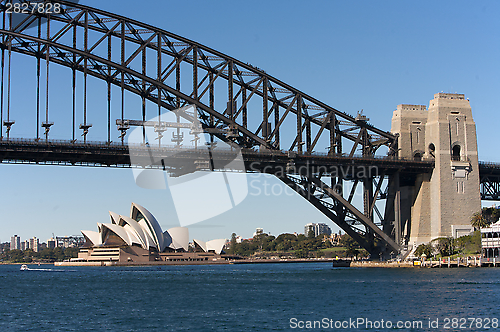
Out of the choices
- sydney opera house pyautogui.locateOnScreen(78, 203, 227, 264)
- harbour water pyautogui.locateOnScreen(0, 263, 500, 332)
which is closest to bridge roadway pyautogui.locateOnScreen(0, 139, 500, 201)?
harbour water pyautogui.locateOnScreen(0, 263, 500, 332)

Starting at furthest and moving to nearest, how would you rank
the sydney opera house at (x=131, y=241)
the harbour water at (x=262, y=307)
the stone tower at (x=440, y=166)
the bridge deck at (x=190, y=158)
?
the sydney opera house at (x=131, y=241) < the stone tower at (x=440, y=166) < the bridge deck at (x=190, y=158) < the harbour water at (x=262, y=307)

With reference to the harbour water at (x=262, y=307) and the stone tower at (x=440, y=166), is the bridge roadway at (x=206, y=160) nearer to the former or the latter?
the stone tower at (x=440, y=166)

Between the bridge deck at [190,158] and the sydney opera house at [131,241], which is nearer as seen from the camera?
the bridge deck at [190,158]

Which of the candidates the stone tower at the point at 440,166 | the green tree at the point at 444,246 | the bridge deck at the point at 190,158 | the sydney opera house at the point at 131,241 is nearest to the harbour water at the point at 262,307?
the bridge deck at the point at 190,158

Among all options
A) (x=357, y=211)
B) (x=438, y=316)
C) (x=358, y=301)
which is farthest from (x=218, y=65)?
(x=438, y=316)

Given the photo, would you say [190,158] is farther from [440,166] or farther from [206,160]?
[440,166]

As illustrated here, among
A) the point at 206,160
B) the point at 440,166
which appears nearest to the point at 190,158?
the point at 206,160

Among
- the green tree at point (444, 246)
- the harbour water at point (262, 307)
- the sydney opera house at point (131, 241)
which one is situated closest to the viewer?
the harbour water at point (262, 307)

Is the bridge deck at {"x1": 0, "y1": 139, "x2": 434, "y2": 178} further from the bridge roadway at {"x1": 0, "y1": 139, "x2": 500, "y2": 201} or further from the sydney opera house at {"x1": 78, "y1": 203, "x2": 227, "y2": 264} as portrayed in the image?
the sydney opera house at {"x1": 78, "y1": 203, "x2": 227, "y2": 264}
